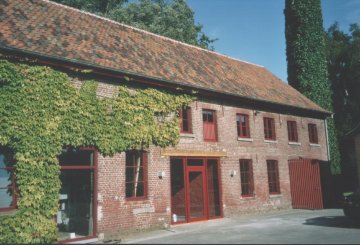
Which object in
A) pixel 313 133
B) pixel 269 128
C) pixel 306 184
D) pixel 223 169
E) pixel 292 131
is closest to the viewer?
pixel 223 169

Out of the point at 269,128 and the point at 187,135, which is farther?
the point at 269,128

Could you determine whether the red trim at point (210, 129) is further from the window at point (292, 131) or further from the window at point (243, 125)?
the window at point (292, 131)

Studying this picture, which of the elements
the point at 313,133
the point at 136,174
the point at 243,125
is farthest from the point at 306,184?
the point at 136,174

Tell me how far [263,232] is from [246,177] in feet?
19.4

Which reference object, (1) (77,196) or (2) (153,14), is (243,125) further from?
(2) (153,14)

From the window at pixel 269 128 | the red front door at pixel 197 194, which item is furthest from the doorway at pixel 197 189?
the window at pixel 269 128

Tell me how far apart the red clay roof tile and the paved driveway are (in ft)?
19.8

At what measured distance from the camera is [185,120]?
15180 millimetres

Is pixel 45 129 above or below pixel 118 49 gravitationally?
below

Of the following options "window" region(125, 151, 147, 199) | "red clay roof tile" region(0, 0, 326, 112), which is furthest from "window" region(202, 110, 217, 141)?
"window" region(125, 151, 147, 199)

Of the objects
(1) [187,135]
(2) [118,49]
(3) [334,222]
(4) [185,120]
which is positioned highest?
(2) [118,49]

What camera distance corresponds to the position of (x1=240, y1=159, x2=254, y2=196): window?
16.9 metres

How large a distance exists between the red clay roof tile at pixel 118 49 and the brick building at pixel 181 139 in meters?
0.07

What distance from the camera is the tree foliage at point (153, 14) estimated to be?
95.2ft
